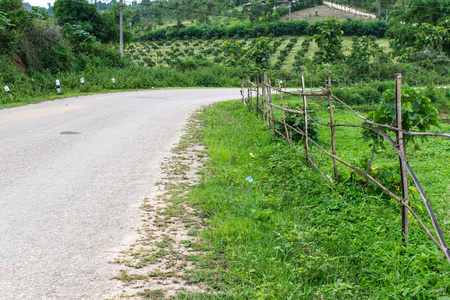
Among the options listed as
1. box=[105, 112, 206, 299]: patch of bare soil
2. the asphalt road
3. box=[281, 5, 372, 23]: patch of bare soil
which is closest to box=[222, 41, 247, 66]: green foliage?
the asphalt road

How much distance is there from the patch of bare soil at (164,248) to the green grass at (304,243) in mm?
150

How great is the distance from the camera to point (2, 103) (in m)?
14.4

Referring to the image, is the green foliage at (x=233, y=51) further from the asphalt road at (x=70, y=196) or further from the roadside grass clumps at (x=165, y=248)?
the roadside grass clumps at (x=165, y=248)

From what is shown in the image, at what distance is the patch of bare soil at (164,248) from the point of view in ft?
10.6

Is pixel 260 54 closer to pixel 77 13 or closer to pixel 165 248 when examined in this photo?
pixel 165 248

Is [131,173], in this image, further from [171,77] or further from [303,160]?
[171,77]

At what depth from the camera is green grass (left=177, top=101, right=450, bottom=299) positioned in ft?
10.2

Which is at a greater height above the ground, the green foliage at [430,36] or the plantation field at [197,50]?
the plantation field at [197,50]

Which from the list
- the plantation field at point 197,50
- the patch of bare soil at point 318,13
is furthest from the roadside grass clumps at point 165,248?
the patch of bare soil at point 318,13

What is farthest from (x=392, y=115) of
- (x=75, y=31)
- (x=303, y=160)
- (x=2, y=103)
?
(x=75, y=31)

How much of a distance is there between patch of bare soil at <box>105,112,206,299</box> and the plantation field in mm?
43576

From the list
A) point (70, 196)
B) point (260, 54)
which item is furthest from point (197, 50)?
point (70, 196)

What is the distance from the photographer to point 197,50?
193 feet

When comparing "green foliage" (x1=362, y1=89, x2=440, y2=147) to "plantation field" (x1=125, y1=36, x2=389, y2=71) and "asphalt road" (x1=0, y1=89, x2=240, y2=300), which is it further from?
"plantation field" (x1=125, y1=36, x2=389, y2=71)
